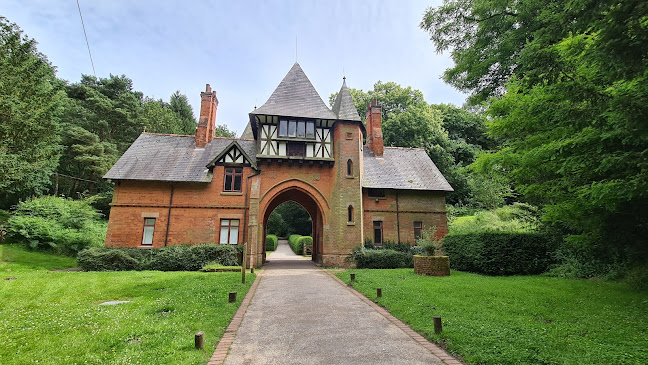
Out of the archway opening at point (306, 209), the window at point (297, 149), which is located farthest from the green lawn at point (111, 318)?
the archway opening at point (306, 209)

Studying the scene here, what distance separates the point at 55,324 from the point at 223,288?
467 centimetres

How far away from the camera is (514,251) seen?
15.0 m

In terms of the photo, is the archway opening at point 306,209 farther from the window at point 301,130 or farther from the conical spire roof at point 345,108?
the conical spire roof at point 345,108

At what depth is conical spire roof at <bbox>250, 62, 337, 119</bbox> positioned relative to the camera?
67.9 feet

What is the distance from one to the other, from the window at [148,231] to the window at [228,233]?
162 inches

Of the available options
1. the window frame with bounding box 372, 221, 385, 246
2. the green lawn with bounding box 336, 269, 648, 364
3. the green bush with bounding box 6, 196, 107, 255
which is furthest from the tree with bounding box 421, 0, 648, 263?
the green bush with bounding box 6, 196, 107, 255

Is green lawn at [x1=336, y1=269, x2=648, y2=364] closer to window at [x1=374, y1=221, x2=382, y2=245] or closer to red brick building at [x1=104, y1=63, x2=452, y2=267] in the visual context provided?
red brick building at [x1=104, y1=63, x2=452, y2=267]

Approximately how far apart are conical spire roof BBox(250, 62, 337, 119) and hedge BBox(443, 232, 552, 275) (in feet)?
37.8

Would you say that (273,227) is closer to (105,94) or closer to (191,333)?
(105,94)

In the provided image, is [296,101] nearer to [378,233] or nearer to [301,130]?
[301,130]

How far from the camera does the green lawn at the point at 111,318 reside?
16.4ft

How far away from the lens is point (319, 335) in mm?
6340

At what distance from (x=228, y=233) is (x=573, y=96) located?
17977 millimetres

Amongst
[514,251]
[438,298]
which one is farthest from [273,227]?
[438,298]
